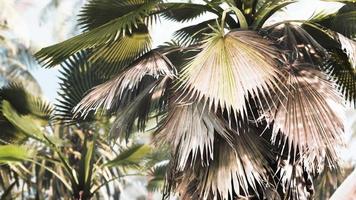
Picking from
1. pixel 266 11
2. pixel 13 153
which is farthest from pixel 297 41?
pixel 13 153

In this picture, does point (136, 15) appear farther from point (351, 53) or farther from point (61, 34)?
point (61, 34)

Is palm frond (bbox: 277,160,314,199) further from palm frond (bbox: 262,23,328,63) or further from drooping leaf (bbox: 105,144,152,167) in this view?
drooping leaf (bbox: 105,144,152,167)

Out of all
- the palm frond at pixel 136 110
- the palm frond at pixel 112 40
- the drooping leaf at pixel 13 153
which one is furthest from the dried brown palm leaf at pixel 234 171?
the drooping leaf at pixel 13 153

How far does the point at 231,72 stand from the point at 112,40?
1.84 m

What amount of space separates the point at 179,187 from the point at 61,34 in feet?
53.3

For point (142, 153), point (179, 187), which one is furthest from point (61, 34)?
point (179, 187)

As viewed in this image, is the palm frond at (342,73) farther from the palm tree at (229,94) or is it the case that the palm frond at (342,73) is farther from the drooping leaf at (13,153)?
the drooping leaf at (13,153)

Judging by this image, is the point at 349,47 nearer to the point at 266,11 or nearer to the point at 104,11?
the point at 266,11

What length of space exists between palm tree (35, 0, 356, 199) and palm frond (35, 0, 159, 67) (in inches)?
0.5

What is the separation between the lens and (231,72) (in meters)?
5.02

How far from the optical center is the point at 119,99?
6070 millimetres

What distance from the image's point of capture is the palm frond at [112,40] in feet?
20.4

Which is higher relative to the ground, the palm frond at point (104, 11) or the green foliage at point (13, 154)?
the palm frond at point (104, 11)

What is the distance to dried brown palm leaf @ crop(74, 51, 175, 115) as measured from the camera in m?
5.95
